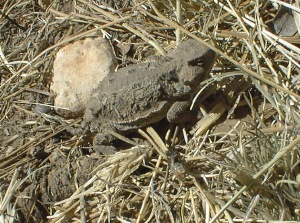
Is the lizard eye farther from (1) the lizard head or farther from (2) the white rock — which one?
(2) the white rock

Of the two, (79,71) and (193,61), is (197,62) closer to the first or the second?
(193,61)

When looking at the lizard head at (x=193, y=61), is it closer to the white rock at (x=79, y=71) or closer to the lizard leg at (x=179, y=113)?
the lizard leg at (x=179, y=113)

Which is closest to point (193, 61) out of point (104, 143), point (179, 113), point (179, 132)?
point (179, 113)

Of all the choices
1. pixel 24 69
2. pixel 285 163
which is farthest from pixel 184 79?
pixel 24 69

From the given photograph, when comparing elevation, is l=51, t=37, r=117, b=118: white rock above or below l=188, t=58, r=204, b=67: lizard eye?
below

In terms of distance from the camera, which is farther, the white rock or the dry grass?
the white rock

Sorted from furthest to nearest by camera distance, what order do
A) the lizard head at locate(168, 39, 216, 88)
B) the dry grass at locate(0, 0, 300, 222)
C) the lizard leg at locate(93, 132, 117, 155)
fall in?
1. the lizard leg at locate(93, 132, 117, 155)
2. the lizard head at locate(168, 39, 216, 88)
3. the dry grass at locate(0, 0, 300, 222)

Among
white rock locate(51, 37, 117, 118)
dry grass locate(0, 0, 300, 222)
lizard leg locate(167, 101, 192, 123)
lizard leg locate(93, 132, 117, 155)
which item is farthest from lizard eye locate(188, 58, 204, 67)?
lizard leg locate(93, 132, 117, 155)

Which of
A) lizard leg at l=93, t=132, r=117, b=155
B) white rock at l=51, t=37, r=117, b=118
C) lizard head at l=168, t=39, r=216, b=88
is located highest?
lizard head at l=168, t=39, r=216, b=88

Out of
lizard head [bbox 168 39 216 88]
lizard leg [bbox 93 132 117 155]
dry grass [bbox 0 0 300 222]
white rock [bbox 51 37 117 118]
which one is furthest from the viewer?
white rock [bbox 51 37 117 118]
